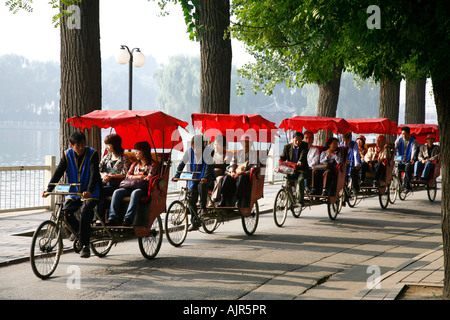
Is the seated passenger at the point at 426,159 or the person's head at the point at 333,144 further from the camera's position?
the seated passenger at the point at 426,159

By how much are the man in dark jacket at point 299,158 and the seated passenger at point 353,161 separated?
2091mm

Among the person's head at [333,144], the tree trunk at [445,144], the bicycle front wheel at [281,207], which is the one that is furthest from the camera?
the person's head at [333,144]

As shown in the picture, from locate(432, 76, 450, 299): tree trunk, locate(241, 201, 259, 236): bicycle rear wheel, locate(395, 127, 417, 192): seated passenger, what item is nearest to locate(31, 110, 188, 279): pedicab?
locate(241, 201, 259, 236): bicycle rear wheel

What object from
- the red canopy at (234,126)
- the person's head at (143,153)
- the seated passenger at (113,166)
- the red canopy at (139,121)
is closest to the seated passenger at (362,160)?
the red canopy at (234,126)

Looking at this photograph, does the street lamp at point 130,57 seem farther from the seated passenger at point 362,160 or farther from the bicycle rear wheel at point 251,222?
the bicycle rear wheel at point 251,222

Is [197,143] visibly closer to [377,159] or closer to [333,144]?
[333,144]

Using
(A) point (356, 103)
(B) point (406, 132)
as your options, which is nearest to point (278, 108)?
(A) point (356, 103)

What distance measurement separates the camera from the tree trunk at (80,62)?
10383mm

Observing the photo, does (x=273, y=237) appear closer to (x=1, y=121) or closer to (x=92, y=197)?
(x=92, y=197)

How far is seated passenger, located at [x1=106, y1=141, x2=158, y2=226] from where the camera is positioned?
8.34 meters

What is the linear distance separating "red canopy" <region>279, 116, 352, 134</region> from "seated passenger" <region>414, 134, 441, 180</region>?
12.8 feet

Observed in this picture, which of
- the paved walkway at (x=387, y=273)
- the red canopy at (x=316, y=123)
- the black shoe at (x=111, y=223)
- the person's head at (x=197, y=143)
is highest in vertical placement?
the red canopy at (x=316, y=123)

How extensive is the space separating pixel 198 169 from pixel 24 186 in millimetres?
4857

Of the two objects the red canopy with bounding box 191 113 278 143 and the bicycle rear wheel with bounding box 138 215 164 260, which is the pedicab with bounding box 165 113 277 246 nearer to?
the red canopy with bounding box 191 113 278 143
